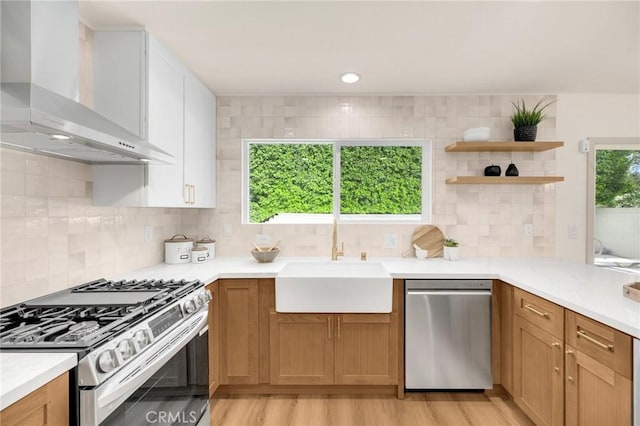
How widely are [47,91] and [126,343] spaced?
3.16 feet

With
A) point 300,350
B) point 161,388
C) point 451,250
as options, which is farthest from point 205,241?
point 451,250

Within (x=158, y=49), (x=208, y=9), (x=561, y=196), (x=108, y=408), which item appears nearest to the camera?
(x=108, y=408)

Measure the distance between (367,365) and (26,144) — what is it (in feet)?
7.29

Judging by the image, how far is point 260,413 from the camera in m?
2.21

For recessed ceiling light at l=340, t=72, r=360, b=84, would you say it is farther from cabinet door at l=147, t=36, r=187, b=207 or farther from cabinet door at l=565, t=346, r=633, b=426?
cabinet door at l=565, t=346, r=633, b=426

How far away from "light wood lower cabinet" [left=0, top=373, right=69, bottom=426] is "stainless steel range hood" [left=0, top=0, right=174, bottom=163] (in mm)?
763

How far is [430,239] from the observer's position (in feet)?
9.73

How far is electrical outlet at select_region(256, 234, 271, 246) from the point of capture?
301cm

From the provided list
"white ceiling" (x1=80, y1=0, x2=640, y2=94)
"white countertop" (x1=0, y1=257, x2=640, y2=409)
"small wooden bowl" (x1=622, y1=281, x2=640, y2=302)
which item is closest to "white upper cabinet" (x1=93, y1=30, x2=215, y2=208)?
"white ceiling" (x1=80, y1=0, x2=640, y2=94)

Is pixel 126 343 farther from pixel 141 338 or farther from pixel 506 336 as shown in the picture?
pixel 506 336

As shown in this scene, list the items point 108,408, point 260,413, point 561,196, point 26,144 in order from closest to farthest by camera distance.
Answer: point 108,408, point 26,144, point 260,413, point 561,196

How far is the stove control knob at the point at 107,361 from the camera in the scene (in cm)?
105

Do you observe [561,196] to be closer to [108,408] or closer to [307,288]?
[307,288]

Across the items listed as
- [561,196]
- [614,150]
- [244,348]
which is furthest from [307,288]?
[614,150]
